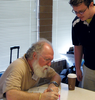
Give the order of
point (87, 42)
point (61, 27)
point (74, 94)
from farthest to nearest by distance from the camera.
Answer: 1. point (61, 27)
2. point (87, 42)
3. point (74, 94)

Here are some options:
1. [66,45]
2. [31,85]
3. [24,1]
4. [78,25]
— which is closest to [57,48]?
[66,45]

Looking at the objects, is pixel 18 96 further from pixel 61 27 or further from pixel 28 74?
pixel 61 27

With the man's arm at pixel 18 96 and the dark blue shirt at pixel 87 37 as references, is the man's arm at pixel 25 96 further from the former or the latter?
the dark blue shirt at pixel 87 37

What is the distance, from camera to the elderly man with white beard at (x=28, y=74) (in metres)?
1.50

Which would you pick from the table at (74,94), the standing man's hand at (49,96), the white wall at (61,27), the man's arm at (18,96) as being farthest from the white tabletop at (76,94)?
the white wall at (61,27)

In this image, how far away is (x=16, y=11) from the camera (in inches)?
109

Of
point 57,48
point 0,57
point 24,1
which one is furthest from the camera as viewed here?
point 57,48

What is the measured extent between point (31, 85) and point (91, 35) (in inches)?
32.2

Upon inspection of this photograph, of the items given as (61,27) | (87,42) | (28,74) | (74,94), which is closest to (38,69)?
(28,74)

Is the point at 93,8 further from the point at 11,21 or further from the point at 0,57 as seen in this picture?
the point at 0,57

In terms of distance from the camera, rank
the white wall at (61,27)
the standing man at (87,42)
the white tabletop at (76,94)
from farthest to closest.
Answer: the white wall at (61,27), the standing man at (87,42), the white tabletop at (76,94)

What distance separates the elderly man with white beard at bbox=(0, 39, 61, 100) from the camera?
1504 mm

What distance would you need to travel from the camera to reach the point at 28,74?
1740mm

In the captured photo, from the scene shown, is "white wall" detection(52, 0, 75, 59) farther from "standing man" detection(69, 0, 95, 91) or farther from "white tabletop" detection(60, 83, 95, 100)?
"white tabletop" detection(60, 83, 95, 100)
